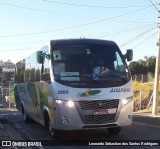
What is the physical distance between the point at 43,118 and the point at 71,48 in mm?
2468

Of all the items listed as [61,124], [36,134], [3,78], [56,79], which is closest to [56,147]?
[61,124]

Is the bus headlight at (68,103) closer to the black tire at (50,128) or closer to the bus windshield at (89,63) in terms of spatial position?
the bus windshield at (89,63)

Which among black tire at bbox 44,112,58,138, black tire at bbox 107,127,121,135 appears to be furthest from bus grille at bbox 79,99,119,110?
black tire at bbox 107,127,121,135

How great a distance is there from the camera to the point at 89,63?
11758 mm

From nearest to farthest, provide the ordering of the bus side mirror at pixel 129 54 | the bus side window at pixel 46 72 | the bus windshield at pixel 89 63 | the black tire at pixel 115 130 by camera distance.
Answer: the bus windshield at pixel 89 63 < the bus side window at pixel 46 72 < the black tire at pixel 115 130 < the bus side mirror at pixel 129 54

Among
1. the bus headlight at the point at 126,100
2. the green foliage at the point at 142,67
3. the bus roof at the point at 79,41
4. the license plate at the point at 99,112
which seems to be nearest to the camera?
the license plate at the point at 99,112

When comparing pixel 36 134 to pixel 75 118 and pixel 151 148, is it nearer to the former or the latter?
pixel 75 118

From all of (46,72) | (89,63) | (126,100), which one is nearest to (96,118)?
(126,100)

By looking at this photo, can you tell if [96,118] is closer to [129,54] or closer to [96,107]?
[96,107]

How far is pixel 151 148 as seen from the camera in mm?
10016

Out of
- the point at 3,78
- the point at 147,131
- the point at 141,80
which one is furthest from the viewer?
the point at 3,78

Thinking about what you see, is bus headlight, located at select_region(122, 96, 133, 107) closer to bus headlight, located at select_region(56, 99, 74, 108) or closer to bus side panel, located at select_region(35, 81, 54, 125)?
bus headlight, located at select_region(56, 99, 74, 108)

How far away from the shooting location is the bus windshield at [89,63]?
11.4 m

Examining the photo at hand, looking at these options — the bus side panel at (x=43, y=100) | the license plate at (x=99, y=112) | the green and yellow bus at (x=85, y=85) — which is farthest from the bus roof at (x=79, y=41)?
the license plate at (x=99, y=112)
